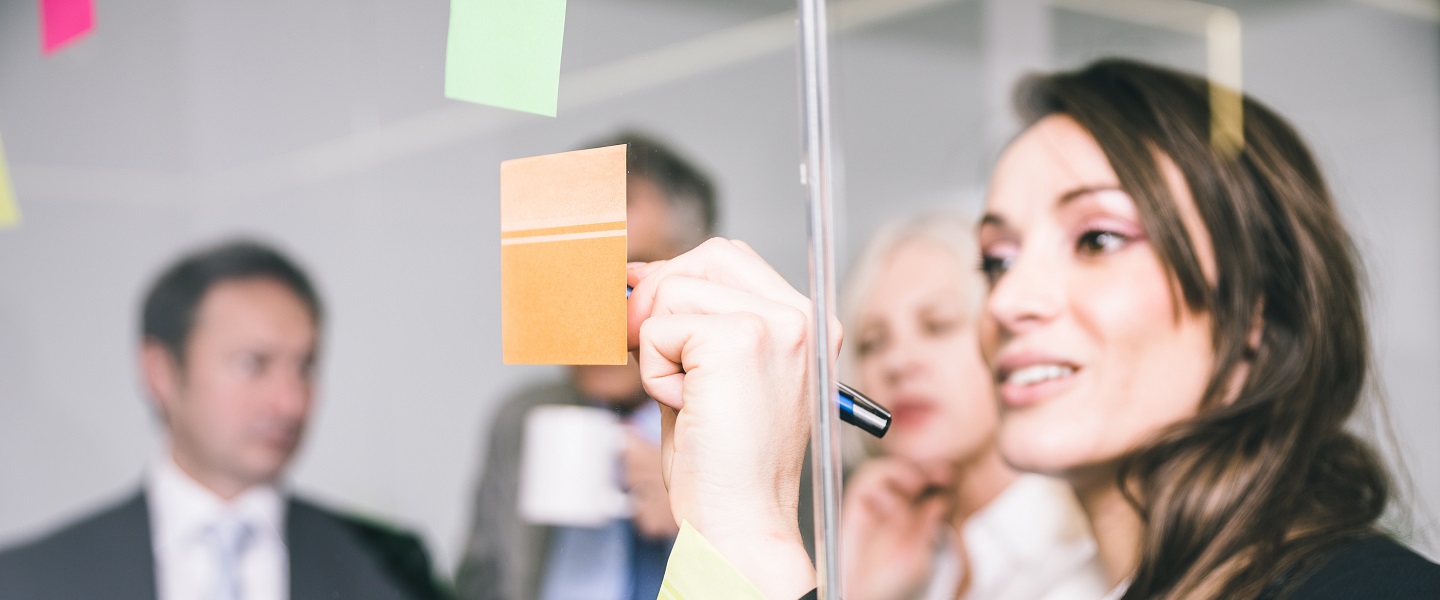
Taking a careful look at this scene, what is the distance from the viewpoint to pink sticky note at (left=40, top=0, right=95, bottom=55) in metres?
1.40

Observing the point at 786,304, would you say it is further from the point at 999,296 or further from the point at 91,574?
the point at 91,574

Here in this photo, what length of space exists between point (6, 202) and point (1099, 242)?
167cm

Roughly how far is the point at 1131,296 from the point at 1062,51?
23.4 inches

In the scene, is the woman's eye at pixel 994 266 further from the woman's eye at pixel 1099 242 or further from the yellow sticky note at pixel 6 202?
the yellow sticky note at pixel 6 202

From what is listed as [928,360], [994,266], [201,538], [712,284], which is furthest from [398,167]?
[712,284]

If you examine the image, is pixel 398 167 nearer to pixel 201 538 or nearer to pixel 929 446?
pixel 201 538

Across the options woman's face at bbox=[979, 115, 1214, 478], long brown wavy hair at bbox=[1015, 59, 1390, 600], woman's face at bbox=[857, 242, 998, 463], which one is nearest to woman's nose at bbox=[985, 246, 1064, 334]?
woman's face at bbox=[979, 115, 1214, 478]

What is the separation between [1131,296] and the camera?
1.13 metres

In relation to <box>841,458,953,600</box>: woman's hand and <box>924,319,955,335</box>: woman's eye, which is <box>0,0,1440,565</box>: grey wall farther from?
<box>841,458,953,600</box>: woman's hand

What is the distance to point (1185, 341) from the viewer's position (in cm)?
111

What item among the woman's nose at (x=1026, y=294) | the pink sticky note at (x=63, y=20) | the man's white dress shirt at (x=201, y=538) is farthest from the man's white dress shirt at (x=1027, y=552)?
the pink sticky note at (x=63, y=20)

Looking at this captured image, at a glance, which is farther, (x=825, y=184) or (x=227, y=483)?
(x=227, y=483)

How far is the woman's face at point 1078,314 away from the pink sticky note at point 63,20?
1235 mm

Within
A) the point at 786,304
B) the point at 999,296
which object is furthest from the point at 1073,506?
the point at 786,304
